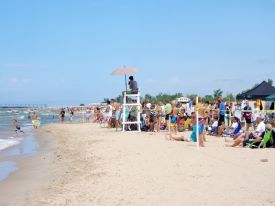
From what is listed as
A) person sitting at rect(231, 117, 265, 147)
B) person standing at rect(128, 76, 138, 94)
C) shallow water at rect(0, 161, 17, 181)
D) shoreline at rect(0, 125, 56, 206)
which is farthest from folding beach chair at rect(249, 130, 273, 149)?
person standing at rect(128, 76, 138, 94)

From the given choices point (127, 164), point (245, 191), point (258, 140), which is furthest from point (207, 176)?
point (258, 140)

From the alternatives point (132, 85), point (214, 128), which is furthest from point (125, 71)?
point (214, 128)

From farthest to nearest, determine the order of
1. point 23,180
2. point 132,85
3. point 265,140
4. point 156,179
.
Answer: point 132,85
point 265,140
point 23,180
point 156,179

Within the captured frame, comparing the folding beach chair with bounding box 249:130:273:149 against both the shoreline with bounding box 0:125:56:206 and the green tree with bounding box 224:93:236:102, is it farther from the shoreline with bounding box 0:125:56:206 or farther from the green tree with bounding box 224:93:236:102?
the green tree with bounding box 224:93:236:102

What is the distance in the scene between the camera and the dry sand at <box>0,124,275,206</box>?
5.75m

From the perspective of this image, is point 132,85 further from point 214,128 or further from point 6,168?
point 6,168

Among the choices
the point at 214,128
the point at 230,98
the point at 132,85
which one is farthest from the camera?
the point at 230,98

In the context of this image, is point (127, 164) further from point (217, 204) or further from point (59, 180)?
point (217, 204)

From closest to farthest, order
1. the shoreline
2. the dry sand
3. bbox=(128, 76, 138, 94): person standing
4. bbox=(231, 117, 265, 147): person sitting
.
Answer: the dry sand < the shoreline < bbox=(231, 117, 265, 147): person sitting < bbox=(128, 76, 138, 94): person standing

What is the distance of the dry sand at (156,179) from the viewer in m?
5.75

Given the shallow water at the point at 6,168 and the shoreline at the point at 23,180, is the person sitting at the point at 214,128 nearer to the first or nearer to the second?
the shoreline at the point at 23,180

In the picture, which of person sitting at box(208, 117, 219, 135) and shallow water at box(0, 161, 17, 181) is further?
person sitting at box(208, 117, 219, 135)

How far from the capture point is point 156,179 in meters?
6.96

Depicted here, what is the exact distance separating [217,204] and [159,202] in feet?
2.50
